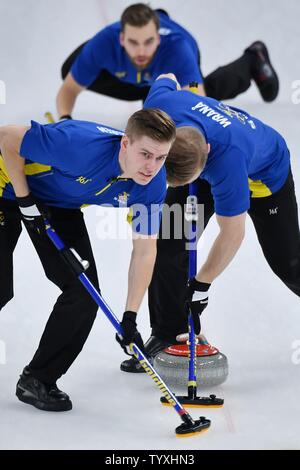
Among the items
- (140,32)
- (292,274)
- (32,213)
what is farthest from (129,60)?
(32,213)

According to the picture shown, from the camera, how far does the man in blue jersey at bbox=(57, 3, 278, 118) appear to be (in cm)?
602

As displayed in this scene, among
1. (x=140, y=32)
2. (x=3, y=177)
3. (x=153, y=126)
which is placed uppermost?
(x=140, y=32)

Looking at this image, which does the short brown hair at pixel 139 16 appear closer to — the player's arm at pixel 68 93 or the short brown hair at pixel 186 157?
the player's arm at pixel 68 93

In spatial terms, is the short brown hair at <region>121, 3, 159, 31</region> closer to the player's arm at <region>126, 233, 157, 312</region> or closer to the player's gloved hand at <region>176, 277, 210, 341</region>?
the player's gloved hand at <region>176, 277, 210, 341</region>

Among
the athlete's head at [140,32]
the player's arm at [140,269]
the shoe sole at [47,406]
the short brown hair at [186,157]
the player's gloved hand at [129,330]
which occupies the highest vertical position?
the athlete's head at [140,32]

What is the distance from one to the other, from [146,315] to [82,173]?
4.18ft

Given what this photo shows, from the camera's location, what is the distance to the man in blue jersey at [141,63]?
19.7ft

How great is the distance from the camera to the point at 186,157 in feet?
10.7

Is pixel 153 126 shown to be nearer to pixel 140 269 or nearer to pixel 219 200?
pixel 219 200

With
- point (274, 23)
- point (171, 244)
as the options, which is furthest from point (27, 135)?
point (274, 23)

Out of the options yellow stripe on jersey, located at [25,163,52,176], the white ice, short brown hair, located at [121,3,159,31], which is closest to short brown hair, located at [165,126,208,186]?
yellow stripe on jersey, located at [25,163,52,176]

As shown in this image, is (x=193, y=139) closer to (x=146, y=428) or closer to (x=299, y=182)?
(x=146, y=428)

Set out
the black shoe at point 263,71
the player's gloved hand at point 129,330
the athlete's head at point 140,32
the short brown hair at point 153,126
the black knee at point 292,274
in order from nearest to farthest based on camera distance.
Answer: the short brown hair at point 153,126 < the player's gloved hand at point 129,330 < the black knee at point 292,274 < the athlete's head at point 140,32 < the black shoe at point 263,71

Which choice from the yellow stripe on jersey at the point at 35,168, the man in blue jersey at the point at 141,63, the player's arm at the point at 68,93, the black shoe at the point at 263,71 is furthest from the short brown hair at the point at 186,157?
the black shoe at the point at 263,71
